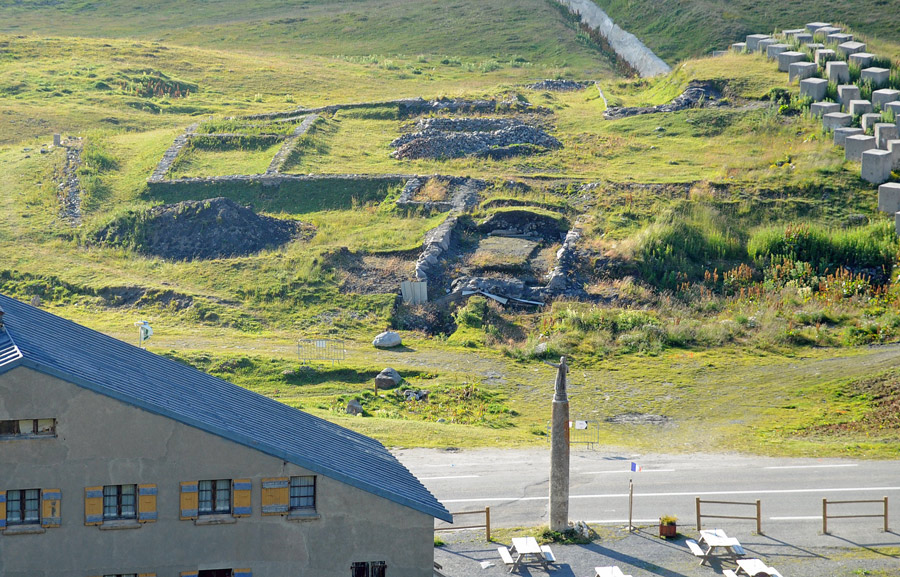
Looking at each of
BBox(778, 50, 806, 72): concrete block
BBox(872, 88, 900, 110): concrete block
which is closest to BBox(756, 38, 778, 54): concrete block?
BBox(778, 50, 806, 72): concrete block

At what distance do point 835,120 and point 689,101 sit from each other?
9645 mm

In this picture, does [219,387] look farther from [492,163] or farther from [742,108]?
[742,108]

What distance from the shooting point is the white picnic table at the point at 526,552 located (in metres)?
28.2

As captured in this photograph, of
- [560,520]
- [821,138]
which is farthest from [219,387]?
[821,138]

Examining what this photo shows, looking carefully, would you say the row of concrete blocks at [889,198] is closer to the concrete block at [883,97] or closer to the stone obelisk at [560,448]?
the concrete block at [883,97]

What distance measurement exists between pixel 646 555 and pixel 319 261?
2694cm

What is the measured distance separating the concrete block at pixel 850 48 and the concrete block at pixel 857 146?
13104mm

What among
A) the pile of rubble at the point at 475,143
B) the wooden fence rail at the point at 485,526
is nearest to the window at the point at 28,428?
the wooden fence rail at the point at 485,526

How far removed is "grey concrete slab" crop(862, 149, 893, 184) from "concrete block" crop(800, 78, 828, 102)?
852 centimetres

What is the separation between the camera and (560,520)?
30.0m

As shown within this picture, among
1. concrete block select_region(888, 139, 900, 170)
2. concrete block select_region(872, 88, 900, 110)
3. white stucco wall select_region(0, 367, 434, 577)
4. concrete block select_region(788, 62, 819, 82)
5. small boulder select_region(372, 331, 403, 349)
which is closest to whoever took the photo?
white stucco wall select_region(0, 367, 434, 577)

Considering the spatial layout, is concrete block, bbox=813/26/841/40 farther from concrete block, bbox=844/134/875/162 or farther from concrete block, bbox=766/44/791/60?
concrete block, bbox=844/134/875/162

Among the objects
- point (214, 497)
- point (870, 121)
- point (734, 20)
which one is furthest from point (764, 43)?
point (214, 497)

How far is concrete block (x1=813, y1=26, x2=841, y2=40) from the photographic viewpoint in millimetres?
73062
